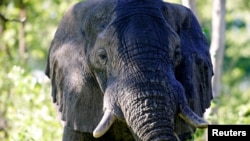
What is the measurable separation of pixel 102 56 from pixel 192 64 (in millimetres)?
781

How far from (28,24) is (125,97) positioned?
8.50 meters

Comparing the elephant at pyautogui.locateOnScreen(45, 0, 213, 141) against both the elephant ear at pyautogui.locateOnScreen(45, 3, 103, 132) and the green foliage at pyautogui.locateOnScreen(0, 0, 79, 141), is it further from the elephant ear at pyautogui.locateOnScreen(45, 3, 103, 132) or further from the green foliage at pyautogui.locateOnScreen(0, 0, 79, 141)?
the green foliage at pyautogui.locateOnScreen(0, 0, 79, 141)

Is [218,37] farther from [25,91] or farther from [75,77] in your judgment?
[75,77]

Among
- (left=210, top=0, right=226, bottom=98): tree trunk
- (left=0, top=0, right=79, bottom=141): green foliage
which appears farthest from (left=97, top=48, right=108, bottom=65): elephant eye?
(left=210, top=0, right=226, bottom=98): tree trunk

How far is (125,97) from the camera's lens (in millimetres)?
6617

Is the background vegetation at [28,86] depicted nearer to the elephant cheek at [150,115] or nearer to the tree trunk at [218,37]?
the tree trunk at [218,37]

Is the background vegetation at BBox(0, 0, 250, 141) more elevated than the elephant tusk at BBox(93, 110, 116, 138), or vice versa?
the elephant tusk at BBox(93, 110, 116, 138)

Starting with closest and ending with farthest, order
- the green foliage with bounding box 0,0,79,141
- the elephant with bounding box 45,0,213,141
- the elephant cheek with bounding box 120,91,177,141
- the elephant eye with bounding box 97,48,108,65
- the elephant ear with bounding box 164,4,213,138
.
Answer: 1. the elephant cheek with bounding box 120,91,177,141
2. the elephant with bounding box 45,0,213,141
3. the elephant eye with bounding box 97,48,108,65
4. the elephant ear with bounding box 164,4,213,138
5. the green foliage with bounding box 0,0,79,141

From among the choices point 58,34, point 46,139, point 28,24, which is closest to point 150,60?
point 58,34

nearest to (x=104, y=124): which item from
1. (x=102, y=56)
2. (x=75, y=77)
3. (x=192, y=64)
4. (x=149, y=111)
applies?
(x=149, y=111)

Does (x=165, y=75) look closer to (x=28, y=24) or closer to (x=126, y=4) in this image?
(x=126, y=4)

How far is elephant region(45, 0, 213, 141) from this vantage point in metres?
6.55

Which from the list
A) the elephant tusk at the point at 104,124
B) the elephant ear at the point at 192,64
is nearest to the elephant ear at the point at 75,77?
the elephant tusk at the point at 104,124

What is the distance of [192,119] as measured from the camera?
6.60 metres
